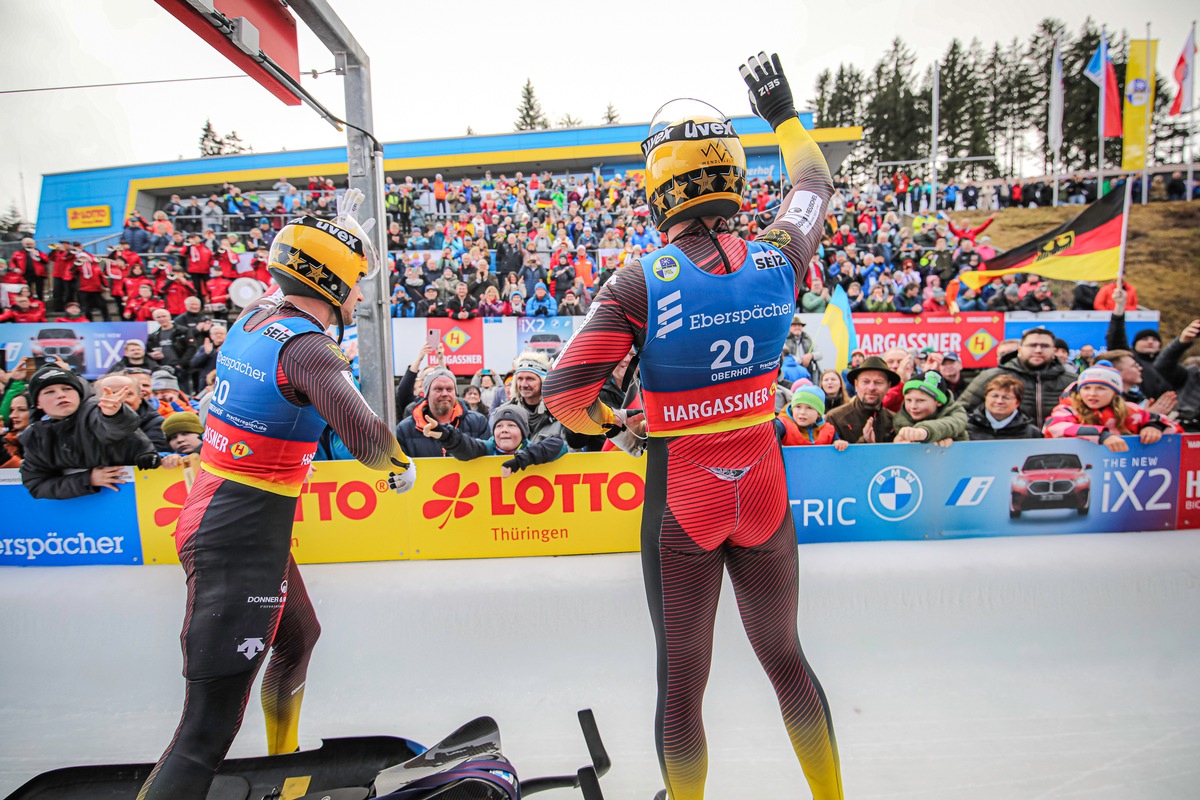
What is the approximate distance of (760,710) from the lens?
8.81 feet

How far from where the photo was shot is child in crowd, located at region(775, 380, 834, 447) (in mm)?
4270

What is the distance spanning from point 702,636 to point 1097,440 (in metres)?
3.74

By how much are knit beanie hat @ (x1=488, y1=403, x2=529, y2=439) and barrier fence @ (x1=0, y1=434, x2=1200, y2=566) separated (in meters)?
0.28

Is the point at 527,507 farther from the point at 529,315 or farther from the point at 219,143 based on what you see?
the point at 219,143

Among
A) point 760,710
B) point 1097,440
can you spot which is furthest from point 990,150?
point 760,710

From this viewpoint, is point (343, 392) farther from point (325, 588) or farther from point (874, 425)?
point (874, 425)

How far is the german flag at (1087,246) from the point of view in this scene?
311 inches

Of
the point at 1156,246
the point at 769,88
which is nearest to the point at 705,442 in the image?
the point at 769,88

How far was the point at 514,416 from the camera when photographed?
4.00m

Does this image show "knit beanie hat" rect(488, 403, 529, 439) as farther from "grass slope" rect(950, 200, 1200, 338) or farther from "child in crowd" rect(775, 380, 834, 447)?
"grass slope" rect(950, 200, 1200, 338)

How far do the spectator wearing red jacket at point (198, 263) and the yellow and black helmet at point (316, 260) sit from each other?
10.9 metres

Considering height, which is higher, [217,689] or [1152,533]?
[217,689]

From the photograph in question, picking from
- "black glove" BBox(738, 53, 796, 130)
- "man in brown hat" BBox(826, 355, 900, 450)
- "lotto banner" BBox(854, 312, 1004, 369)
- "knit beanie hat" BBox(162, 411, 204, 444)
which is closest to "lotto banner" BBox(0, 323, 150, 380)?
"knit beanie hat" BBox(162, 411, 204, 444)

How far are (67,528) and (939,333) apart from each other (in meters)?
11.1
